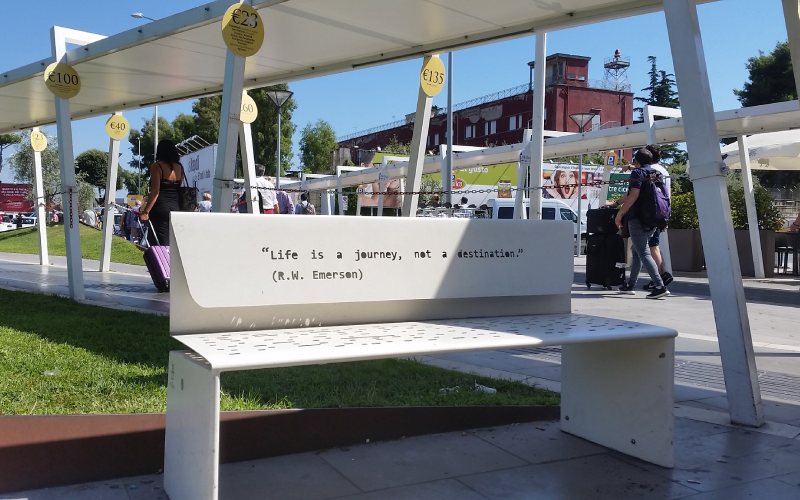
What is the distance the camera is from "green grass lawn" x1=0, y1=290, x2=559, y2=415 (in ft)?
12.5

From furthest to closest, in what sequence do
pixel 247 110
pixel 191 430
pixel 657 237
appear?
1. pixel 247 110
2. pixel 657 237
3. pixel 191 430

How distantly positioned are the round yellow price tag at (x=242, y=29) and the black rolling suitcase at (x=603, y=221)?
589 cm

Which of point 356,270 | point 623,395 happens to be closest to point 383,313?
point 356,270

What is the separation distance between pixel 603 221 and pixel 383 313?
7573 millimetres

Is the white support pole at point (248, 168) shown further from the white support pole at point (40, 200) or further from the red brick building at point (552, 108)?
the red brick building at point (552, 108)

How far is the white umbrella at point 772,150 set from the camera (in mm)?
13977

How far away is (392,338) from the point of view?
2971mm

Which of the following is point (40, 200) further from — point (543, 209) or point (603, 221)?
point (543, 209)

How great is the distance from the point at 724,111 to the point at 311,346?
12075 millimetres

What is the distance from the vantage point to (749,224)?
1422 cm

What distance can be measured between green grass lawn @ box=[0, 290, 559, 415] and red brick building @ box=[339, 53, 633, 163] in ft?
172

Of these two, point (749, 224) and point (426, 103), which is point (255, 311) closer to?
point (426, 103)

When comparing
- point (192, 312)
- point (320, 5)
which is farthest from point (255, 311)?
point (320, 5)

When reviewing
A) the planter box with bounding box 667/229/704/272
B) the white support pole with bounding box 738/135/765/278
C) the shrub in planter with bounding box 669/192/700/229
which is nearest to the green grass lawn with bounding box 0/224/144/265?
the planter box with bounding box 667/229/704/272
